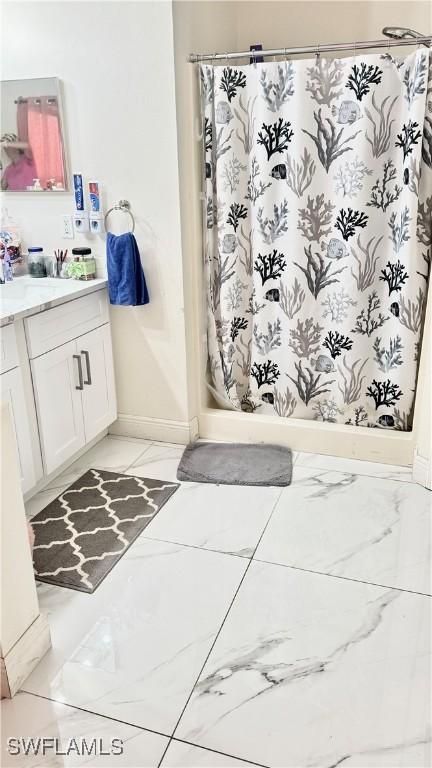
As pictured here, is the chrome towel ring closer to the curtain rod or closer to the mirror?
the mirror

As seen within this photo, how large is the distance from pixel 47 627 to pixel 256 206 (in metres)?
1.87

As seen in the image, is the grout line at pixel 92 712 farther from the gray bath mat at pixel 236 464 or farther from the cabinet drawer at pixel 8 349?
the gray bath mat at pixel 236 464

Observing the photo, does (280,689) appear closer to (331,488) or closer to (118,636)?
(118,636)

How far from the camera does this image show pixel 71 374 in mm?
2518

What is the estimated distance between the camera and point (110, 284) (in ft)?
8.77

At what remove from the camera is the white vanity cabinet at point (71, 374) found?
2.31 metres

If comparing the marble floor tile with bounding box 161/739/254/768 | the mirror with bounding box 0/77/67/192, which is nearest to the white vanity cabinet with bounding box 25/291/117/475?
the mirror with bounding box 0/77/67/192

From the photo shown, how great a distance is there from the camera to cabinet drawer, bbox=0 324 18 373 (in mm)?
2078

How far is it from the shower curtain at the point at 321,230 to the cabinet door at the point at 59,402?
73 centimetres

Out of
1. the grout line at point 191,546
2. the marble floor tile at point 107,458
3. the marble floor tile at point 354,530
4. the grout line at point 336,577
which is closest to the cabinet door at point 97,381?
the marble floor tile at point 107,458

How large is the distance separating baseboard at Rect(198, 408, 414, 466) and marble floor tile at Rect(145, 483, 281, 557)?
389 mm

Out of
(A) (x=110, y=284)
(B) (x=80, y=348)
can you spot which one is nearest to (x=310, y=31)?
(A) (x=110, y=284)

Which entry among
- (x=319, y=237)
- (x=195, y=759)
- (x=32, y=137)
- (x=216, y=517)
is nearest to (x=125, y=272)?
(x=32, y=137)

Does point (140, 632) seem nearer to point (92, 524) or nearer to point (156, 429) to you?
point (92, 524)
